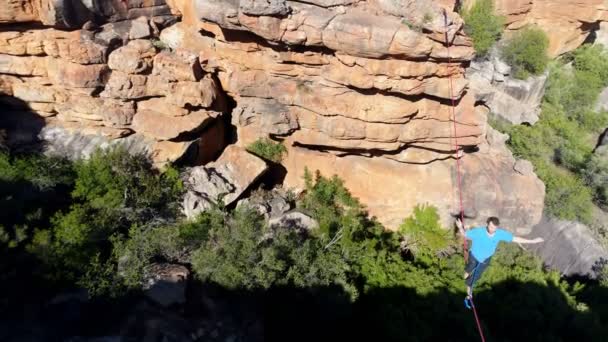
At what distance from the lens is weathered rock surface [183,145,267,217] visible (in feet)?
39.5

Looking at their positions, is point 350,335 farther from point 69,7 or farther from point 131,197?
point 69,7

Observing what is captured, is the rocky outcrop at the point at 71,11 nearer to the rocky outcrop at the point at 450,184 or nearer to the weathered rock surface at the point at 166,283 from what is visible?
the rocky outcrop at the point at 450,184

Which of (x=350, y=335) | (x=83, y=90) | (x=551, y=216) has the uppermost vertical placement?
(x=83, y=90)

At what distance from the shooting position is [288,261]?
10.6 meters

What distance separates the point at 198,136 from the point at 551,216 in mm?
13894

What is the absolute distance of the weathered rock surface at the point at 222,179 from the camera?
12.1m

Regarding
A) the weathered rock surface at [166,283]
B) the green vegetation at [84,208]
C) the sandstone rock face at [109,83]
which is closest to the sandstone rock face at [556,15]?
the sandstone rock face at [109,83]

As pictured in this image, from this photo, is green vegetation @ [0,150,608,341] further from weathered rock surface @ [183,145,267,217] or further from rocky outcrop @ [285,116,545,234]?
rocky outcrop @ [285,116,545,234]

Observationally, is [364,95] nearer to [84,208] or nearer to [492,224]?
[492,224]

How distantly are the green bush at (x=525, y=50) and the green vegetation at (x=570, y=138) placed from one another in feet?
6.96

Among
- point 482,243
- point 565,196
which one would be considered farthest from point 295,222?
point 565,196

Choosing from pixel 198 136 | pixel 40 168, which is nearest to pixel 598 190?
pixel 198 136

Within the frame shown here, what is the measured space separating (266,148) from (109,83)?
524 cm

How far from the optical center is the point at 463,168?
41.5 ft
